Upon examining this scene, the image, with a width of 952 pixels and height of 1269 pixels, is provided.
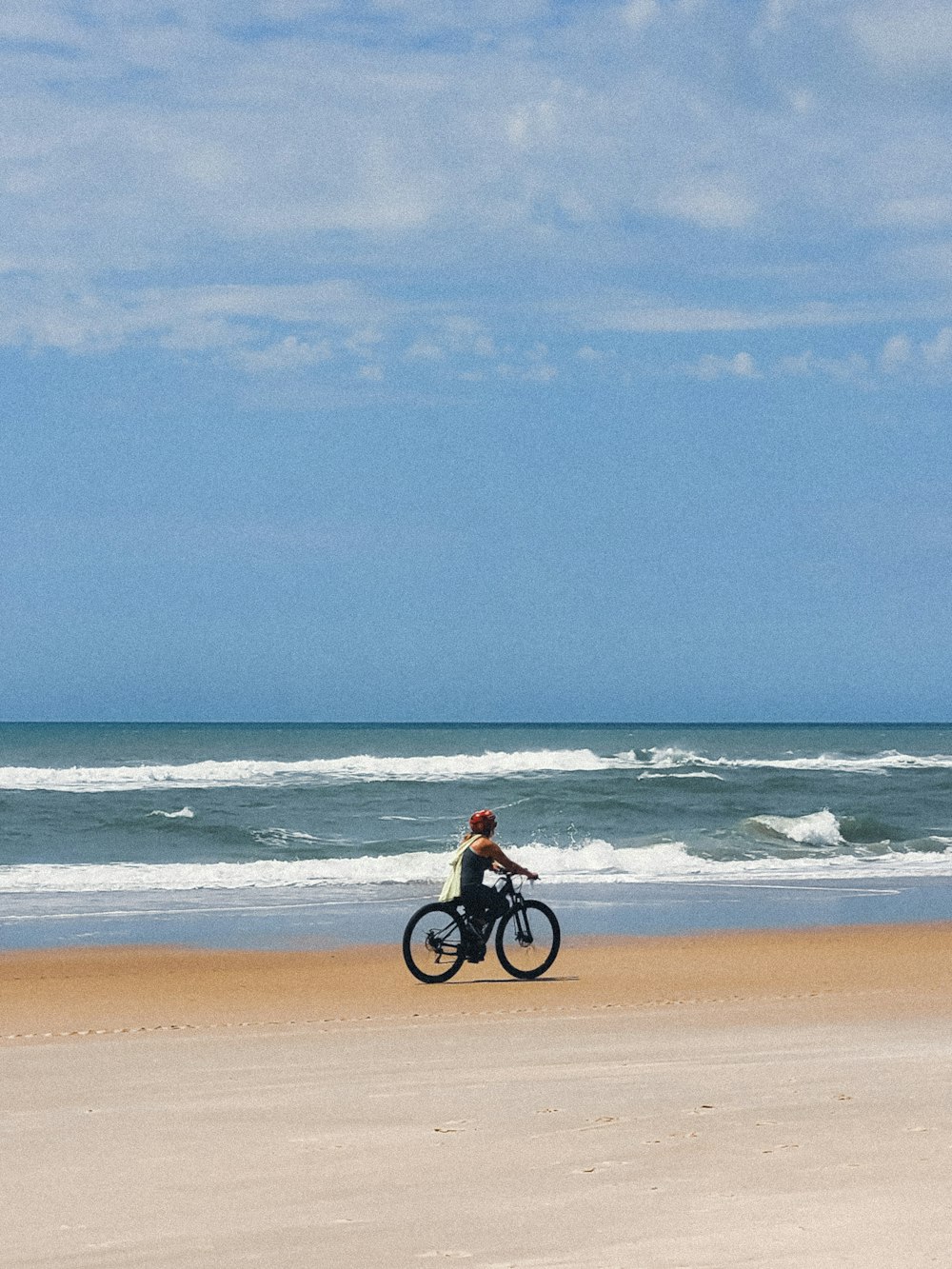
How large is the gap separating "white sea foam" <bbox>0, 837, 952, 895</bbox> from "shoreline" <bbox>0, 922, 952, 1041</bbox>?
6769mm

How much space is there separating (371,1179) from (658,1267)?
1.60 metres

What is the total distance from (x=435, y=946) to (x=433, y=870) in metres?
10.7

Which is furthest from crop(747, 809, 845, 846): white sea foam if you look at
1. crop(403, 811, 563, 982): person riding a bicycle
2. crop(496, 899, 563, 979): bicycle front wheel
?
crop(403, 811, 563, 982): person riding a bicycle

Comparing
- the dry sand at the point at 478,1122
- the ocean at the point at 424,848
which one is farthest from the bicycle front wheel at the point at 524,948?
the ocean at the point at 424,848

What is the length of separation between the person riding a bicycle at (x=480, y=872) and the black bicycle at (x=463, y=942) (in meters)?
0.07

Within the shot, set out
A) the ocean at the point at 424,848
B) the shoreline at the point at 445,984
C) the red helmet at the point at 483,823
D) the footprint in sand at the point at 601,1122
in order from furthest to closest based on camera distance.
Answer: the ocean at the point at 424,848
the red helmet at the point at 483,823
the shoreline at the point at 445,984
the footprint in sand at the point at 601,1122

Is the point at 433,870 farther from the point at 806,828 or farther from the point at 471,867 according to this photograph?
the point at 806,828

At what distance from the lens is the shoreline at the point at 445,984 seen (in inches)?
460

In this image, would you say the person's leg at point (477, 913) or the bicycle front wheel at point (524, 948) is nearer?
the person's leg at point (477, 913)

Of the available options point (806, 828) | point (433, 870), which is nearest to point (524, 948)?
point (433, 870)

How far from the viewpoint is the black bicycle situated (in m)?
13.3

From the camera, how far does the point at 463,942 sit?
13.4m

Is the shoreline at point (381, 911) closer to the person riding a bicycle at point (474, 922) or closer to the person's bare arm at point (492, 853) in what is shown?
the person riding a bicycle at point (474, 922)

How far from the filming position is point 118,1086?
8.55 m
